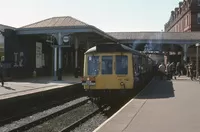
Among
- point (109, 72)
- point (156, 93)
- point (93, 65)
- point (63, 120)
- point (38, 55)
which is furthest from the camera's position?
point (38, 55)

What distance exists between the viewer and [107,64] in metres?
14.9

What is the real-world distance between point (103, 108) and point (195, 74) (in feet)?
58.6

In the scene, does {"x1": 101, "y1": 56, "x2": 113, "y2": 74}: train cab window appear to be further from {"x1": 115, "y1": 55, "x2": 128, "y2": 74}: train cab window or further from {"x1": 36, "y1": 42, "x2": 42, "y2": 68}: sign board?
{"x1": 36, "y1": 42, "x2": 42, "y2": 68}: sign board

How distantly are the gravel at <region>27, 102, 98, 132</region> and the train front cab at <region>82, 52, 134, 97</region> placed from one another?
3.66 ft

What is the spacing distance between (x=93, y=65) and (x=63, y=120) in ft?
10.0

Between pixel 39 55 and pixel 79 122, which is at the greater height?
pixel 39 55

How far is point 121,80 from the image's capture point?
579 inches

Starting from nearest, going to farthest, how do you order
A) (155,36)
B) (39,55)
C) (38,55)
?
(38,55) → (39,55) → (155,36)

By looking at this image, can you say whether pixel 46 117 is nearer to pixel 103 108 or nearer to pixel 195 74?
pixel 103 108

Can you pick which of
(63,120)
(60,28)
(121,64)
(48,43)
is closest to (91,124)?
(63,120)

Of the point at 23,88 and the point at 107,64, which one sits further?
the point at 23,88

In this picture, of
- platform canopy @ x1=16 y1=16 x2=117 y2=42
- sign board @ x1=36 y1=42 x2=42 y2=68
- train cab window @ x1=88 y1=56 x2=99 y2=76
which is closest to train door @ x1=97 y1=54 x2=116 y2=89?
train cab window @ x1=88 y1=56 x2=99 y2=76

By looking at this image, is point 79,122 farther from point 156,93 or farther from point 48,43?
point 48,43

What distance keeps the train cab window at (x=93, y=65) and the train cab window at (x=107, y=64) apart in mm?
241
